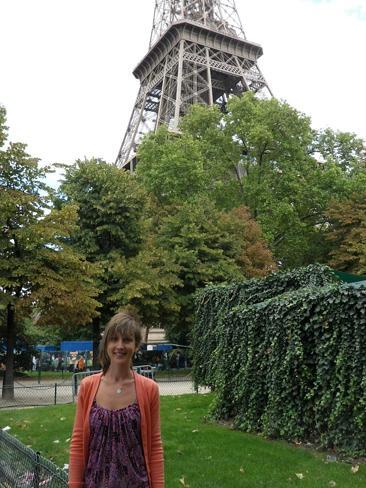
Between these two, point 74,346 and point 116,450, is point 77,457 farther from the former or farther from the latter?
point 74,346

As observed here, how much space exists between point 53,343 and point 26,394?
24.8 m

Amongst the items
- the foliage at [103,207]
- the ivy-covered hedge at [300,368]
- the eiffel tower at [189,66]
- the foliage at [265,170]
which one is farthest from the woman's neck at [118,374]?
the eiffel tower at [189,66]

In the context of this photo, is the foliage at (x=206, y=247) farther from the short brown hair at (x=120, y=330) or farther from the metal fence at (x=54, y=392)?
the short brown hair at (x=120, y=330)

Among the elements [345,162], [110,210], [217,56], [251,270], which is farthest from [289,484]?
[217,56]

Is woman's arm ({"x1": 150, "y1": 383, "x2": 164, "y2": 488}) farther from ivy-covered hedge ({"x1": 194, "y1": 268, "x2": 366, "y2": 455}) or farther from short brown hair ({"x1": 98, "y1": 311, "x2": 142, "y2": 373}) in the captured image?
ivy-covered hedge ({"x1": 194, "y1": 268, "x2": 366, "y2": 455})

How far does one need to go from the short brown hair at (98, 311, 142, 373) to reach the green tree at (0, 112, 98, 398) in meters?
13.7

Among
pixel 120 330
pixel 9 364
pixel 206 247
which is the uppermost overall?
pixel 206 247

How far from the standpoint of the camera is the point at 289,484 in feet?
20.3

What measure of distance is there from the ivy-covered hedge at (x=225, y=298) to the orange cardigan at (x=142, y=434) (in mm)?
8482

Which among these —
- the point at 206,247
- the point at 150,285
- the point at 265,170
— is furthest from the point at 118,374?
the point at 265,170

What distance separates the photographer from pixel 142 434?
9.75 feet

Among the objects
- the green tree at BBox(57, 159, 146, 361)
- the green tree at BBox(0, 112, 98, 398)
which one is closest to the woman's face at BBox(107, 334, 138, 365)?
the green tree at BBox(0, 112, 98, 398)

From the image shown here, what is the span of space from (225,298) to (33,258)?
7092 millimetres

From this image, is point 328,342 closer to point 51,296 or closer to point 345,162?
point 51,296
